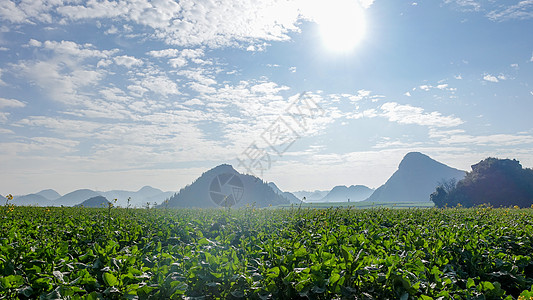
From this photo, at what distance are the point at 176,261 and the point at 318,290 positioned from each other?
171 centimetres

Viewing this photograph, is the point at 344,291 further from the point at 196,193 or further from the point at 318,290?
the point at 196,193

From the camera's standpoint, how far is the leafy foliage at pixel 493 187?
193 ft

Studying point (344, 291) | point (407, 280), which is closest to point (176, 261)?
point (344, 291)

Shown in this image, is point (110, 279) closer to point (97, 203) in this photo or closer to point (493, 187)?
point (493, 187)

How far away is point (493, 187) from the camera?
59.7 m

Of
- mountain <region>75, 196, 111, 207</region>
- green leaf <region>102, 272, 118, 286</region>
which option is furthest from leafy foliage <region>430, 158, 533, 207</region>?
green leaf <region>102, 272, 118, 286</region>

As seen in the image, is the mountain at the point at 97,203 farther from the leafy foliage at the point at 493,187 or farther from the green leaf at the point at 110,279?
the leafy foliage at the point at 493,187

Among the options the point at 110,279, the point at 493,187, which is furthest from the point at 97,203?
the point at 110,279

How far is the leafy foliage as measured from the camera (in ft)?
193

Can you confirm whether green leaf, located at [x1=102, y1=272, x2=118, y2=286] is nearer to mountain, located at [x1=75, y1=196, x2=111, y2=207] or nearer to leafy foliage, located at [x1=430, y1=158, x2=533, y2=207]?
mountain, located at [x1=75, y1=196, x2=111, y2=207]

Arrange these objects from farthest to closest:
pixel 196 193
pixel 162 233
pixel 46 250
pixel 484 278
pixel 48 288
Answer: pixel 196 193 → pixel 162 233 → pixel 484 278 → pixel 46 250 → pixel 48 288

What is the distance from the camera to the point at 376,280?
3082mm

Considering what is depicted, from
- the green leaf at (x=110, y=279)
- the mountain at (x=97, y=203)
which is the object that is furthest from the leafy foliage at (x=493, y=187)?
the green leaf at (x=110, y=279)

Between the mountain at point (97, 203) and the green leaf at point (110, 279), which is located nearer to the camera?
the green leaf at point (110, 279)
